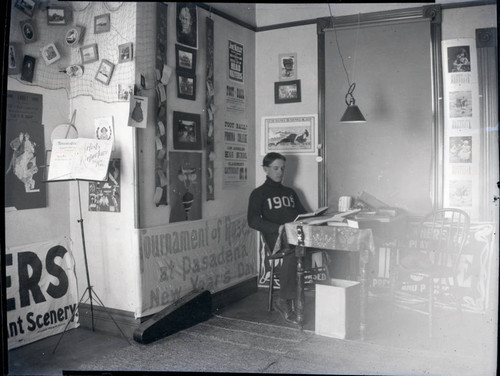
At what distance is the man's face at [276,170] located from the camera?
182 inches

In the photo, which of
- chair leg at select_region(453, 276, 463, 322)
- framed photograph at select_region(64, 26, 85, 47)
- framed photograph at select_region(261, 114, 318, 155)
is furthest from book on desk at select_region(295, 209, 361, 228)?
framed photograph at select_region(64, 26, 85, 47)

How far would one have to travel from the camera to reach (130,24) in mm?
3615

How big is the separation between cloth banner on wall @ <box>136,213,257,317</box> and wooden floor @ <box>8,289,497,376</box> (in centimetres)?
37

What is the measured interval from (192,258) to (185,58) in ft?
5.56

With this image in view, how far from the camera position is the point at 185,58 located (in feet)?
13.5

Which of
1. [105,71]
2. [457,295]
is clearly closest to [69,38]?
[105,71]

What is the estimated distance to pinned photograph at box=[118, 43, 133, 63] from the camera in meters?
3.61

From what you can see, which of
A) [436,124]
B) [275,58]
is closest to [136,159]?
[275,58]

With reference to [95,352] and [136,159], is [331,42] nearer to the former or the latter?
[136,159]

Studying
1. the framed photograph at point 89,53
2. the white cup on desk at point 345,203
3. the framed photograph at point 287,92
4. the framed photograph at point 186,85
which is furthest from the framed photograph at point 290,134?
the framed photograph at point 89,53

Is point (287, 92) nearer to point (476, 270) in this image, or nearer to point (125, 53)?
point (125, 53)

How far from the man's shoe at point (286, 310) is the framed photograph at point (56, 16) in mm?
2879

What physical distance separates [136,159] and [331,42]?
235 centimetres

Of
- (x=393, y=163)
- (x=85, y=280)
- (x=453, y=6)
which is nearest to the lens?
(x=85, y=280)
